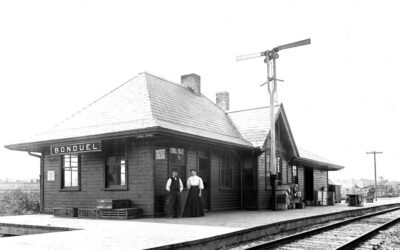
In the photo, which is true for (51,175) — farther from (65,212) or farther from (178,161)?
(178,161)

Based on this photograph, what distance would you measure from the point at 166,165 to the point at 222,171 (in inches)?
160

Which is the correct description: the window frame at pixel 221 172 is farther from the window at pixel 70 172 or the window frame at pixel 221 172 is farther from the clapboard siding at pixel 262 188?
the window at pixel 70 172

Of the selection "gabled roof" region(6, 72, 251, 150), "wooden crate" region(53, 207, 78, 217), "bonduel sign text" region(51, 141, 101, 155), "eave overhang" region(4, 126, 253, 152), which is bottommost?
"wooden crate" region(53, 207, 78, 217)

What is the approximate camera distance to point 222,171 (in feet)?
56.7

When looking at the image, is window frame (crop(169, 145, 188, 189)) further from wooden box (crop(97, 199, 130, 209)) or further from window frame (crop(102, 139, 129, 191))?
wooden box (crop(97, 199, 130, 209))

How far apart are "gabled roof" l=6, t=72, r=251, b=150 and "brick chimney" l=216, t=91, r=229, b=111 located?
4405 millimetres

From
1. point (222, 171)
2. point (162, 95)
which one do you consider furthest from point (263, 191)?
point (162, 95)

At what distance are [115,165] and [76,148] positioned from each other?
4.35 feet

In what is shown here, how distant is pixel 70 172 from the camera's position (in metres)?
15.4

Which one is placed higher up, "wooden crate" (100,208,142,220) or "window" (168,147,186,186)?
"window" (168,147,186,186)

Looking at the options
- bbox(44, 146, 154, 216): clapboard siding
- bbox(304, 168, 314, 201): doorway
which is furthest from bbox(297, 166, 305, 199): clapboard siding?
bbox(44, 146, 154, 216): clapboard siding

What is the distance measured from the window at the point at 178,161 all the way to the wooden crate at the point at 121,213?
1.62 m

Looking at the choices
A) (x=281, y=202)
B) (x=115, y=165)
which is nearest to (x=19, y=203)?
(x=115, y=165)

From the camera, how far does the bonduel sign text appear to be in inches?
524
